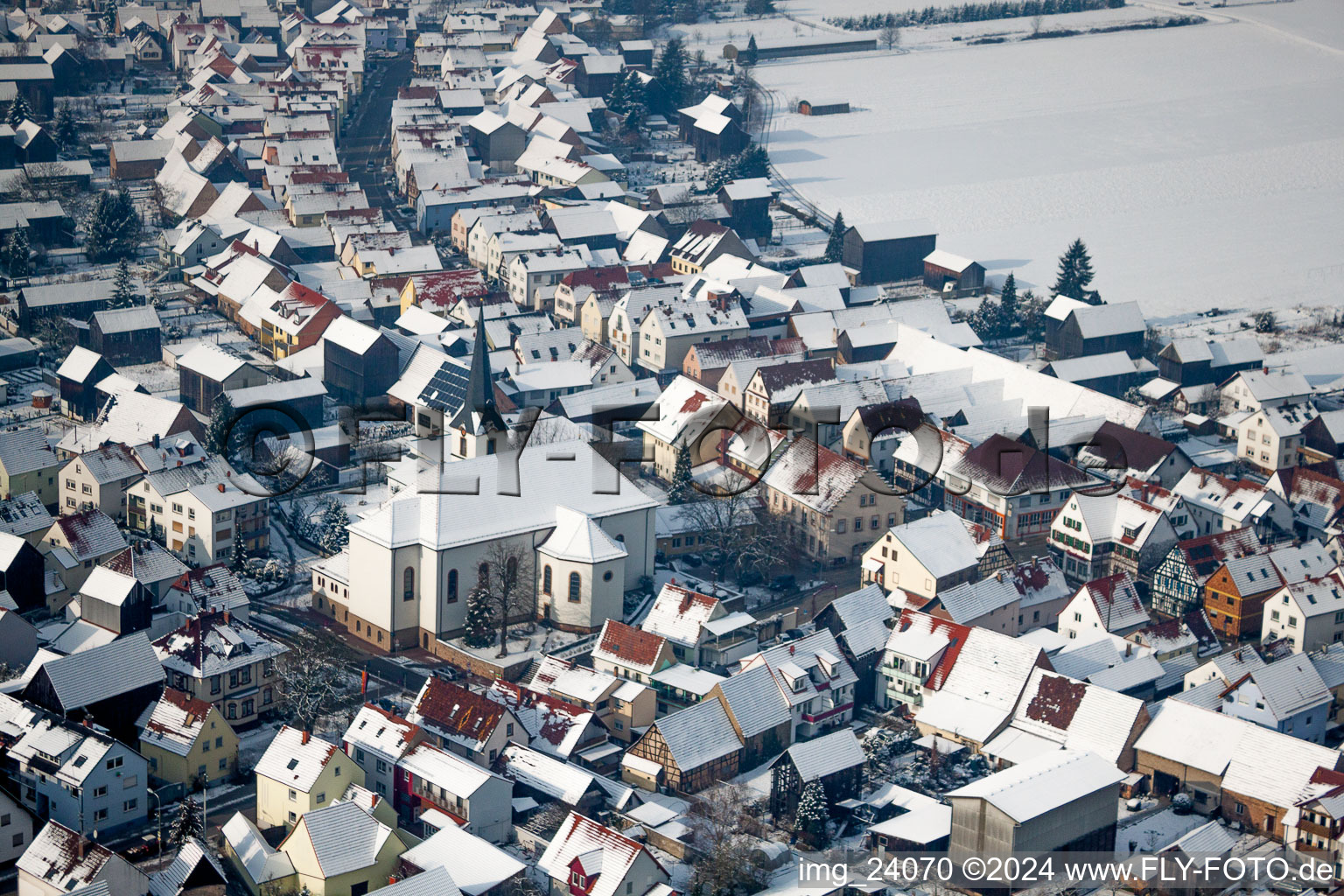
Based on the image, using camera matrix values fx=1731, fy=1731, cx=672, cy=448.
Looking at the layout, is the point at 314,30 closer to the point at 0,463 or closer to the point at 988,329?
the point at 988,329

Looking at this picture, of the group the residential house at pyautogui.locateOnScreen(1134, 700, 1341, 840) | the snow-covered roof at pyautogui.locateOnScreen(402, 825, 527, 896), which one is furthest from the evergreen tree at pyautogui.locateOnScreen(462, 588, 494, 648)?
the residential house at pyautogui.locateOnScreen(1134, 700, 1341, 840)

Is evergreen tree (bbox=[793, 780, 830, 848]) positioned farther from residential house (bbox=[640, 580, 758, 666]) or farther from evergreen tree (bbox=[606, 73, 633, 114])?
evergreen tree (bbox=[606, 73, 633, 114])

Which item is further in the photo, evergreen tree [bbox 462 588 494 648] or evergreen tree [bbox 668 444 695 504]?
evergreen tree [bbox 668 444 695 504]

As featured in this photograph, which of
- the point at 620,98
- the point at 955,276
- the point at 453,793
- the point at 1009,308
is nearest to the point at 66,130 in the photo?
the point at 620,98

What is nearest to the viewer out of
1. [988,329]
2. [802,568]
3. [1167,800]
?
Answer: [1167,800]

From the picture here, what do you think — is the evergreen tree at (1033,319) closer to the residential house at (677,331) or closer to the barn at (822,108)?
the residential house at (677,331)

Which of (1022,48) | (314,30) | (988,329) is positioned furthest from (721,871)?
(1022,48)
